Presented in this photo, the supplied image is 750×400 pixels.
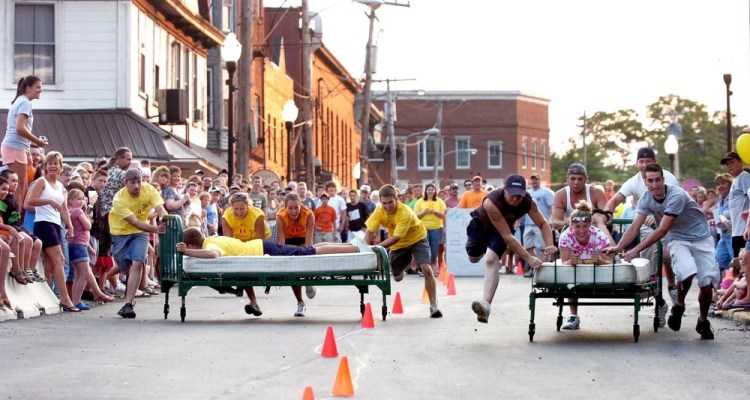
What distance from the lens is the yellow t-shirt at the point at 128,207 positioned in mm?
18688

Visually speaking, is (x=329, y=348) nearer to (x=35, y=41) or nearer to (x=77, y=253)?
(x=77, y=253)

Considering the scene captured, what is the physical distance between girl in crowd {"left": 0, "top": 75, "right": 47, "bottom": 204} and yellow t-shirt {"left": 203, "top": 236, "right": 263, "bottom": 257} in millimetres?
2733

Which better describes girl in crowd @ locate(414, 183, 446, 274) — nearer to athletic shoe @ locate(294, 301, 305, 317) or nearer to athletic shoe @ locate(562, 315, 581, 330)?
athletic shoe @ locate(294, 301, 305, 317)

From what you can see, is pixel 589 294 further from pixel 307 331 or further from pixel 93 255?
pixel 93 255

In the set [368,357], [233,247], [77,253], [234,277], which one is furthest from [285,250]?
[368,357]

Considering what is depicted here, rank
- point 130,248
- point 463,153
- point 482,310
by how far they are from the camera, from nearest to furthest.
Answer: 1. point 482,310
2. point 130,248
3. point 463,153

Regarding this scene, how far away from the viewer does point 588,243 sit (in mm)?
15305

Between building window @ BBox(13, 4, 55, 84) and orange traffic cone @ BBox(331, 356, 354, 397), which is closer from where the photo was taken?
orange traffic cone @ BBox(331, 356, 354, 397)

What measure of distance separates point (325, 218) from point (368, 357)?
17.9m

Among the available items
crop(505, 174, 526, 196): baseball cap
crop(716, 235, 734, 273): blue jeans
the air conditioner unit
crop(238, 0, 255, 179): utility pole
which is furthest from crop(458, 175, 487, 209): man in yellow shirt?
crop(505, 174, 526, 196): baseball cap

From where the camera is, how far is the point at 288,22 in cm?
7300

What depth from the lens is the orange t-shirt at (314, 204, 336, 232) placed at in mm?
30953

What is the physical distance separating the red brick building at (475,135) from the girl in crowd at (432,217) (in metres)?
72.5

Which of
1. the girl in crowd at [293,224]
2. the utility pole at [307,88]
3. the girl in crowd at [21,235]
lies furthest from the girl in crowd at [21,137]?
the utility pole at [307,88]
